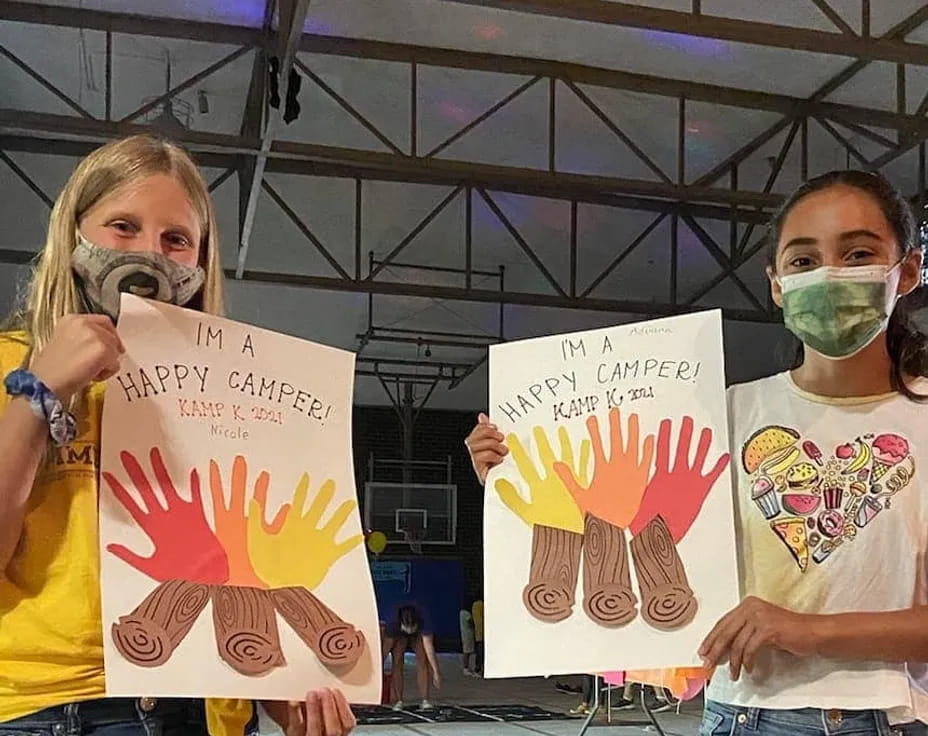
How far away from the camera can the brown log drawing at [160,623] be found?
45.5 inches

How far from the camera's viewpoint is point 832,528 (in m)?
1.41

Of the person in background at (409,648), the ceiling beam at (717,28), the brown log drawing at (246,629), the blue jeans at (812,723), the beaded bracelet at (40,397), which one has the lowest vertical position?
the person in background at (409,648)

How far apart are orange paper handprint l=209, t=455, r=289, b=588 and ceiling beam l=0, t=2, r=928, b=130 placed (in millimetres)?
5378

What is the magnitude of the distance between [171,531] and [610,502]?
586mm

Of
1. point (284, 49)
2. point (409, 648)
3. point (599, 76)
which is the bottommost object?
point (409, 648)

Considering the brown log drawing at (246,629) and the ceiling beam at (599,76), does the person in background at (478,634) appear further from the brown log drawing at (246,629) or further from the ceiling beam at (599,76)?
the brown log drawing at (246,629)

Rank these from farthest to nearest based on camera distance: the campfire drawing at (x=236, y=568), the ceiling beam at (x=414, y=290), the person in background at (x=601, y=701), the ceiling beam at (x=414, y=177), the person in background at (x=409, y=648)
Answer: the person in background at (x=409, y=648)
the ceiling beam at (x=414, y=290)
the person in background at (x=601, y=701)
the ceiling beam at (x=414, y=177)
the campfire drawing at (x=236, y=568)

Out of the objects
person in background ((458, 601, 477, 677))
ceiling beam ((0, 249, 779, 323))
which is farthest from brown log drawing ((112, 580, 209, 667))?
person in background ((458, 601, 477, 677))

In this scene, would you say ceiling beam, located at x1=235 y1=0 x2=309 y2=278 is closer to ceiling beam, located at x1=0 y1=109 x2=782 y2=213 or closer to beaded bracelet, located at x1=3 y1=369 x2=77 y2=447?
ceiling beam, located at x1=0 y1=109 x2=782 y2=213

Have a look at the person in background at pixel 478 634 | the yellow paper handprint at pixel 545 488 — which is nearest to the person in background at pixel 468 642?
the person in background at pixel 478 634

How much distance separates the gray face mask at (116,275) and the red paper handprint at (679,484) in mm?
662

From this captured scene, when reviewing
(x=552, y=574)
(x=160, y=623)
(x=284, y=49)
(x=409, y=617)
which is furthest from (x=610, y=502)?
(x=409, y=617)

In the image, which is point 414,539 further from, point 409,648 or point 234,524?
point 234,524

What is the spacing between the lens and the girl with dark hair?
1345 mm
